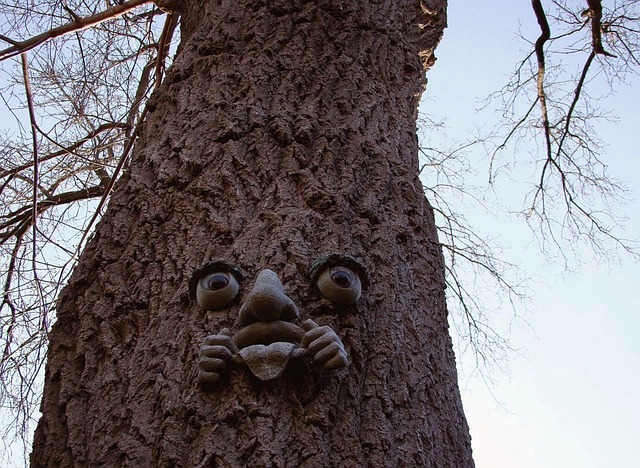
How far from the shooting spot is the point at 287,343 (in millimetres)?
1276

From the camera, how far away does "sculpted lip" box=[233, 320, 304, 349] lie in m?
1.31

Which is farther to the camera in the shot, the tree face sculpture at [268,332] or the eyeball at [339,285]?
the eyeball at [339,285]

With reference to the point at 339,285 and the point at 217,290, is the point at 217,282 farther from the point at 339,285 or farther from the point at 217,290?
the point at 339,285

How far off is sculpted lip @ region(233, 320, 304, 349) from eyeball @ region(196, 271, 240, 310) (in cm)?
12

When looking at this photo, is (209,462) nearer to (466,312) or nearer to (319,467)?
(319,467)

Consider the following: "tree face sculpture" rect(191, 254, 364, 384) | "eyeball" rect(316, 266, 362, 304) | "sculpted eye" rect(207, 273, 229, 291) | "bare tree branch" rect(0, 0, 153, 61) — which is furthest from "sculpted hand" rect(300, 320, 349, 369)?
"bare tree branch" rect(0, 0, 153, 61)

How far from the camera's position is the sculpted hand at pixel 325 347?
126cm

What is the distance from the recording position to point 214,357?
1.27 metres

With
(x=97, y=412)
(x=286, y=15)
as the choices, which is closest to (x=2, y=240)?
(x=286, y=15)

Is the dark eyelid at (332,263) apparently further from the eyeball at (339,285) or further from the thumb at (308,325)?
the thumb at (308,325)

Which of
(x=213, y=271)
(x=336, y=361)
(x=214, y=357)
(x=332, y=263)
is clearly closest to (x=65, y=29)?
(x=213, y=271)

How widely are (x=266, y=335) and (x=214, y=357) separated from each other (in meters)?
0.11

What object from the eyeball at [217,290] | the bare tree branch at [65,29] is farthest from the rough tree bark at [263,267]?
the bare tree branch at [65,29]

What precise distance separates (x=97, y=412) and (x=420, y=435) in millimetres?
646
